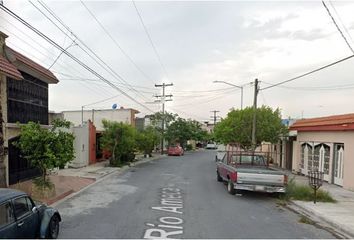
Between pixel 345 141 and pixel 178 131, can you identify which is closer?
pixel 345 141

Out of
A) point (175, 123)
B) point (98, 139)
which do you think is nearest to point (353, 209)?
point (98, 139)

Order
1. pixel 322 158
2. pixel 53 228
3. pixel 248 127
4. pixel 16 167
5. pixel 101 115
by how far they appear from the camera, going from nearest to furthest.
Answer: pixel 53 228 → pixel 16 167 → pixel 322 158 → pixel 248 127 → pixel 101 115

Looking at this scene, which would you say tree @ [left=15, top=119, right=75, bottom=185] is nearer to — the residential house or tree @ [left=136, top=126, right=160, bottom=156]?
the residential house

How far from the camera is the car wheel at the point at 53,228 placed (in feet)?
26.5

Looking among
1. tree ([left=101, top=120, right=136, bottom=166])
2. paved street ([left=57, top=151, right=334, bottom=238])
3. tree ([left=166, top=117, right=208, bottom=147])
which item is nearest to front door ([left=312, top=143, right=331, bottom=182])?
paved street ([left=57, top=151, right=334, bottom=238])

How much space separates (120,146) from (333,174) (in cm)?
1641

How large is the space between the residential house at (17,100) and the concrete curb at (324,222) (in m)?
9.98

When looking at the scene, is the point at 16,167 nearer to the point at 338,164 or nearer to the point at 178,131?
the point at 338,164

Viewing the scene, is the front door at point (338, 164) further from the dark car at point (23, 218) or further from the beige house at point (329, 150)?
the dark car at point (23, 218)

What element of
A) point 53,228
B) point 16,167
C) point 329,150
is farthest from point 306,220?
point 16,167

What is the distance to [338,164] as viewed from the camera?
67.5 ft

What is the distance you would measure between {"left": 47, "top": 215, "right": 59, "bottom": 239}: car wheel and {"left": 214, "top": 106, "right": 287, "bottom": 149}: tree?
2323cm

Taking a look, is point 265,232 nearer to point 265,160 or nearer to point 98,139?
point 265,160

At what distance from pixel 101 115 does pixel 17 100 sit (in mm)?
35234
